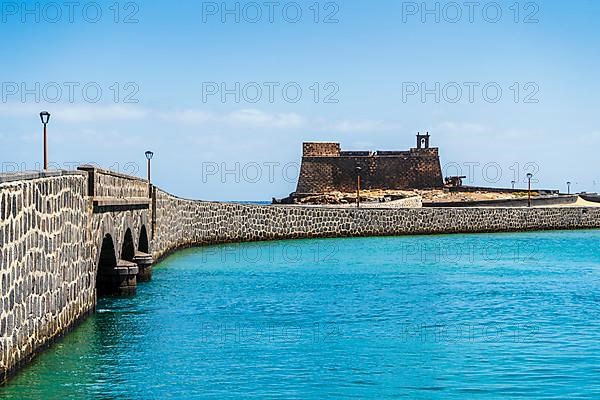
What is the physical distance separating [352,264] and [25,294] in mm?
19759

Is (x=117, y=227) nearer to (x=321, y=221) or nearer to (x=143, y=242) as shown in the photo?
(x=143, y=242)

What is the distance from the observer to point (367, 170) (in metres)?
85.4

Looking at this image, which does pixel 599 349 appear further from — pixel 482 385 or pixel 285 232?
pixel 285 232

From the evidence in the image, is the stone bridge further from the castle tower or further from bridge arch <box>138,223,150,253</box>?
the castle tower

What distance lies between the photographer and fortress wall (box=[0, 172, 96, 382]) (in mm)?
9914

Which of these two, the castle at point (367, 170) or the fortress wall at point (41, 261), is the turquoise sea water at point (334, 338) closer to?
the fortress wall at point (41, 261)

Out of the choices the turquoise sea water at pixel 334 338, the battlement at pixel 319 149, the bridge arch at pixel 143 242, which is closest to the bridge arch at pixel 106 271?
the turquoise sea water at pixel 334 338

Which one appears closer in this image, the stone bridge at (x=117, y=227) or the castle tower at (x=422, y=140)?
the stone bridge at (x=117, y=227)

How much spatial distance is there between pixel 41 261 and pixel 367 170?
7438 centimetres

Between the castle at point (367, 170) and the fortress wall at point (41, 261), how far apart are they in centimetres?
6894

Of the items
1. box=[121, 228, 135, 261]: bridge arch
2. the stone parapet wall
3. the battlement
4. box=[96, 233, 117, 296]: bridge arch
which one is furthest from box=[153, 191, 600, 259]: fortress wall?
the battlement

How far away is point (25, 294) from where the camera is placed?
10.7m

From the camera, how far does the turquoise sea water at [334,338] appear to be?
10969 millimetres

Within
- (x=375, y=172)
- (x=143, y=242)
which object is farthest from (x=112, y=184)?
(x=375, y=172)
